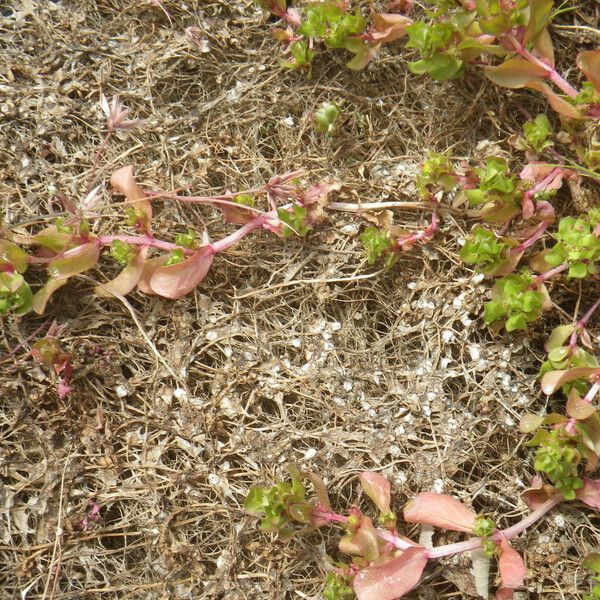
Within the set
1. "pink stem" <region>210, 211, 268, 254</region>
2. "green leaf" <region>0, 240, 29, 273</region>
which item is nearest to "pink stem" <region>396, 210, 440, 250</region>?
"pink stem" <region>210, 211, 268, 254</region>

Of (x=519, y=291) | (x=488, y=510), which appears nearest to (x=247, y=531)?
(x=488, y=510)

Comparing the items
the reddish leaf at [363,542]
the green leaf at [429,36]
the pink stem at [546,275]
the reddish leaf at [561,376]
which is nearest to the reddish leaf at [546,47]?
the green leaf at [429,36]

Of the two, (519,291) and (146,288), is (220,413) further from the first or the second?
(519,291)

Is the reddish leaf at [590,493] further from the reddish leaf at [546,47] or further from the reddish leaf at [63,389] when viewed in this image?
the reddish leaf at [63,389]

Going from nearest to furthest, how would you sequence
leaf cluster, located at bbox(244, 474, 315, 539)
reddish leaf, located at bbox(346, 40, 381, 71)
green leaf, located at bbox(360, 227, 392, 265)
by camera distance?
leaf cluster, located at bbox(244, 474, 315, 539) → green leaf, located at bbox(360, 227, 392, 265) → reddish leaf, located at bbox(346, 40, 381, 71)

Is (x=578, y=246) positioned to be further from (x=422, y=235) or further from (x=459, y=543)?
(x=459, y=543)

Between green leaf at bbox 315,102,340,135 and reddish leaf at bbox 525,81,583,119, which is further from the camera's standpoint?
green leaf at bbox 315,102,340,135

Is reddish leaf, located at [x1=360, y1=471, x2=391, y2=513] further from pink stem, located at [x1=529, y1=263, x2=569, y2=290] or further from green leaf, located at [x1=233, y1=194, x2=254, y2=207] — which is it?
green leaf, located at [x1=233, y1=194, x2=254, y2=207]
